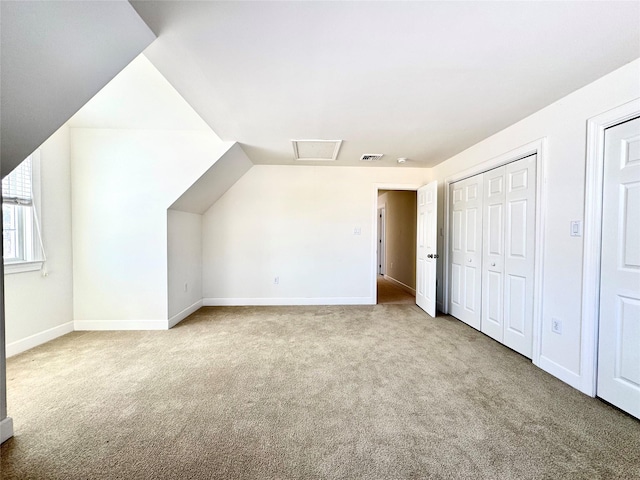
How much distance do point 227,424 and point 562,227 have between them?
9.46 feet

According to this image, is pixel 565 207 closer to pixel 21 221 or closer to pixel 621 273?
pixel 621 273

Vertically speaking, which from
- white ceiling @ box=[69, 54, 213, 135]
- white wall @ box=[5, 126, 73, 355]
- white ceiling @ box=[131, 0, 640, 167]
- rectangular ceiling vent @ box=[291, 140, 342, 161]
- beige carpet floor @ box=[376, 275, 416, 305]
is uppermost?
white ceiling @ box=[69, 54, 213, 135]

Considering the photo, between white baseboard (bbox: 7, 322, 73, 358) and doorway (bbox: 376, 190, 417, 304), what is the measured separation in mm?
4382

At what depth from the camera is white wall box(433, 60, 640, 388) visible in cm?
210

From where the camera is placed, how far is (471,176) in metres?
3.63

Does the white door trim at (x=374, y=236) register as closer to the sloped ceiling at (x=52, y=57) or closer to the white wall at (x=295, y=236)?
the white wall at (x=295, y=236)

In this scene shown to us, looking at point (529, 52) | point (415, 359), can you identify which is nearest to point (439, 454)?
point (415, 359)

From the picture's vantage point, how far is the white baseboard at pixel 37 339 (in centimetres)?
277

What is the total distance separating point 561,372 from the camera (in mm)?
2301

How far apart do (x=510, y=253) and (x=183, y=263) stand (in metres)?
4.03

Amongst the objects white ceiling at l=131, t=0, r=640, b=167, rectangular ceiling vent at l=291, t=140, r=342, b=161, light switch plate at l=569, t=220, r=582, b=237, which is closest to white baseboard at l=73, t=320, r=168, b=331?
white ceiling at l=131, t=0, r=640, b=167

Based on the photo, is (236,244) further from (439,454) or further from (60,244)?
(439,454)

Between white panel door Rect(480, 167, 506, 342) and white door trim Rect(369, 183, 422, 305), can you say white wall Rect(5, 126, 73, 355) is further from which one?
white panel door Rect(480, 167, 506, 342)

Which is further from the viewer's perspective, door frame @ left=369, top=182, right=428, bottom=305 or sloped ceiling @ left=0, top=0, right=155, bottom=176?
door frame @ left=369, top=182, right=428, bottom=305
